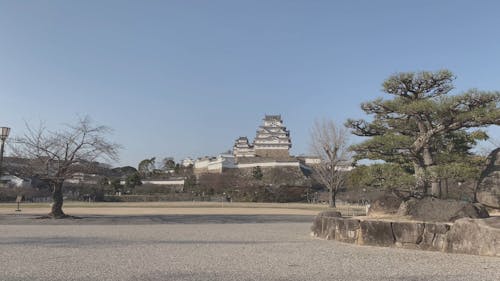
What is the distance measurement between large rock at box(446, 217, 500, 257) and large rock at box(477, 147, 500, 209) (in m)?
3.57

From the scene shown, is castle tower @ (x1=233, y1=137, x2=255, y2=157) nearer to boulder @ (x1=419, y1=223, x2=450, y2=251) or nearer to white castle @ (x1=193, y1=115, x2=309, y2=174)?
white castle @ (x1=193, y1=115, x2=309, y2=174)

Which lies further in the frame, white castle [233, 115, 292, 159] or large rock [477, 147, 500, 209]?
white castle [233, 115, 292, 159]

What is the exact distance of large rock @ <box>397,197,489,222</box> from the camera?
28.6ft

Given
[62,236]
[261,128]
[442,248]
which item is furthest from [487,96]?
[261,128]

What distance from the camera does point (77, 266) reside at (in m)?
5.72

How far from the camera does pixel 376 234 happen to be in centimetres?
834

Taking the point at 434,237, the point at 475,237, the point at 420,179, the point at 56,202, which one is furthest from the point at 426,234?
the point at 56,202

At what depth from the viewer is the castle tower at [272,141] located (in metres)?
81.8

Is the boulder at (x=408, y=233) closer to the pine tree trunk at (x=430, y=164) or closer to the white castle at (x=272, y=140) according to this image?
the pine tree trunk at (x=430, y=164)

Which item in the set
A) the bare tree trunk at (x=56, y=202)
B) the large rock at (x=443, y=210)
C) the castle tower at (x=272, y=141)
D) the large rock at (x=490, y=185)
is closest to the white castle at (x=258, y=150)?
the castle tower at (x=272, y=141)

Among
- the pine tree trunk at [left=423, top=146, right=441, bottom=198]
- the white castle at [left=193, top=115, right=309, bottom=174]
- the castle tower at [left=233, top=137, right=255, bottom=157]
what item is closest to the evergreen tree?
the pine tree trunk at [left=423, top=146, right=441, bottom=198]

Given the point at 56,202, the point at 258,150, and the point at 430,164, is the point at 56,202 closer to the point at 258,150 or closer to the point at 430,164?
the point at 430,164

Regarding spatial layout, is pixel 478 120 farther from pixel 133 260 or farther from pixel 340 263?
pixel 133 260

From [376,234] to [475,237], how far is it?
1.86 m
